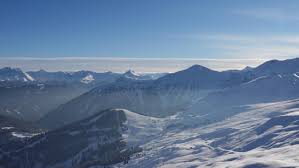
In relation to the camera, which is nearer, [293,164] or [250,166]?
[293,164]
